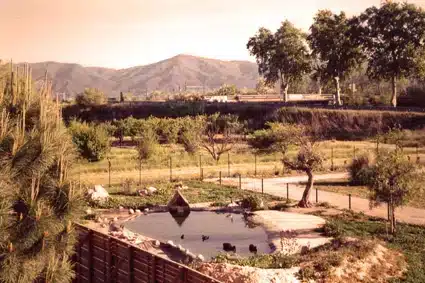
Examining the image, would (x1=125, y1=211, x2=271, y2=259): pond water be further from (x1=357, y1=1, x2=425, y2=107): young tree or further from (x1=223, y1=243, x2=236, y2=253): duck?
(x1=357, y1=1, x2=425, y2=107): young tree

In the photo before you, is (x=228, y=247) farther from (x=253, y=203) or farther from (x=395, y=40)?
(x=395, y=40)

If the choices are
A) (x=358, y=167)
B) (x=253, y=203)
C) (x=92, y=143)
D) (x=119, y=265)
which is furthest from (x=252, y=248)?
(x=92, y=143)

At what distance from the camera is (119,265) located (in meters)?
17.1

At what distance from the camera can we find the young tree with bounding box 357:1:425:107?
86438mm

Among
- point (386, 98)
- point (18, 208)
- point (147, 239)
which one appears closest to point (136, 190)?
point (147, 239)

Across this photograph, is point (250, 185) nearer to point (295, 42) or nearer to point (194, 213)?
point (194, 213)

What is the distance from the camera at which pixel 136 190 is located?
37.3 meters

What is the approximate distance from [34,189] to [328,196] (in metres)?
24.7

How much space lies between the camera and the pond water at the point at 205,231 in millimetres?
24750

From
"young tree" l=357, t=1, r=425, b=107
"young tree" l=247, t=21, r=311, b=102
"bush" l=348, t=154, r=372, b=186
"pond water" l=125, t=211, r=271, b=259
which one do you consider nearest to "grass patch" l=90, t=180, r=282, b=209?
"pond water" l=125, t=211, r=271, b=259

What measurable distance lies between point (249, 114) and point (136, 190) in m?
61.1

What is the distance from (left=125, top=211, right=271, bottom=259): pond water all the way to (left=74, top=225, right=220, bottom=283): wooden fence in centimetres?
591

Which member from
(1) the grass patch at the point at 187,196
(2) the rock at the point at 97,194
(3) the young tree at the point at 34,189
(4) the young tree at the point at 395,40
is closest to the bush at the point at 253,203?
(1) the grass patch at the point at 187,196

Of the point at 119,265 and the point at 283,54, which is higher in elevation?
the point at 283,54
